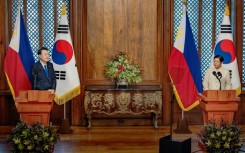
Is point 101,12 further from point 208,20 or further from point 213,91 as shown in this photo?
point 213,91

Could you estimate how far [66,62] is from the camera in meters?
7.34

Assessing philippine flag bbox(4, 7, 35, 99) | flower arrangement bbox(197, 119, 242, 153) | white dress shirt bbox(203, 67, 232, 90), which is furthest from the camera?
philippine flag bbox(4, 7, 35, 99)

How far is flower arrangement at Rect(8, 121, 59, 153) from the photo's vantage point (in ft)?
17.1

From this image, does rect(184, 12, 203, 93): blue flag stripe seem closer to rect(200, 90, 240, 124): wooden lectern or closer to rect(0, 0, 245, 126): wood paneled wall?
rect(0, 0, 245, 126): wood paneled wall

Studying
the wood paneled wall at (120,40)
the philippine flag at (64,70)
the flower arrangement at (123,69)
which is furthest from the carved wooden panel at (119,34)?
the philippine flag at (64,70)

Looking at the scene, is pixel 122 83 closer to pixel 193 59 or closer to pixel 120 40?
pixel 120 40

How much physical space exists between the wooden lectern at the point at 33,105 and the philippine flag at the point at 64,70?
165cm

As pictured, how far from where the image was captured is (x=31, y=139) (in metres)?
5.23

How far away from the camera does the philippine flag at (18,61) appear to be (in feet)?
23.1

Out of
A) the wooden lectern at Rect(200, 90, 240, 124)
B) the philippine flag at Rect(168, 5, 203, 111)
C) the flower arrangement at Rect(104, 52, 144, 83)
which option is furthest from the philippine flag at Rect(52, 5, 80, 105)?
the wooden lectern at Rect(200, 90, 240, 124)

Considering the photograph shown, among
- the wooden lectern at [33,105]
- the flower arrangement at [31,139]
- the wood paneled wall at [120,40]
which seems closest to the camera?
the flower arrangement at [31,139]

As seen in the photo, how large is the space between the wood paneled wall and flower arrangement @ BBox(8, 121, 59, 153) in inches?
104

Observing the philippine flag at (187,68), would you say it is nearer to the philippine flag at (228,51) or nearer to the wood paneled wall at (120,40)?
the philippine flag at (228,51)

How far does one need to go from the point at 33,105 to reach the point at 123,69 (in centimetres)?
250
